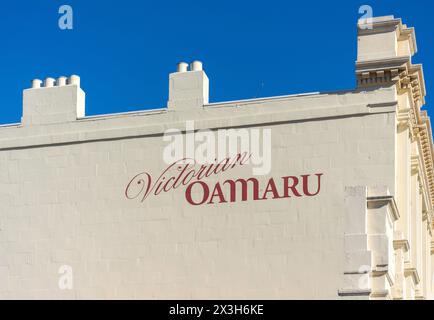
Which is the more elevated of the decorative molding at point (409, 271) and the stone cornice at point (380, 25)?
the stone cornice at point (380, 25)

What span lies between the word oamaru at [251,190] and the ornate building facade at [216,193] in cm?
→ 5

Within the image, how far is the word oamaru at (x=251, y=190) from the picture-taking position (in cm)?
3866

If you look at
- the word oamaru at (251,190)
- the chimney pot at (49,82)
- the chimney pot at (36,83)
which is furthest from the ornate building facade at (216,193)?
the chimney pot at (36,83)

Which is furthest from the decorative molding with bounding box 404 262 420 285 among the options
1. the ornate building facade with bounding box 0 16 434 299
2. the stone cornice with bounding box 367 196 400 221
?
the stone cornice with bounding box 367 196 400 221

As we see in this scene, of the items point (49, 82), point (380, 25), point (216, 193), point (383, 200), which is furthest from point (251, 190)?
point (49, 82)

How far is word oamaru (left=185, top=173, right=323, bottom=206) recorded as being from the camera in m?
38.7

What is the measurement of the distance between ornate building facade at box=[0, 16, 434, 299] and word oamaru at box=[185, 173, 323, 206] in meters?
0.05

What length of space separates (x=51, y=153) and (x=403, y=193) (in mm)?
13838

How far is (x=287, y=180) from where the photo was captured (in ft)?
128

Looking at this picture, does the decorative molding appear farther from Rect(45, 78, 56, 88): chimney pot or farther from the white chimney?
Rect(45, 78, 56, 88): chimney pot

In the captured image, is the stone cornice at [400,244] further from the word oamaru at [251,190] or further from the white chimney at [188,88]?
the white chimney at [188,88]
